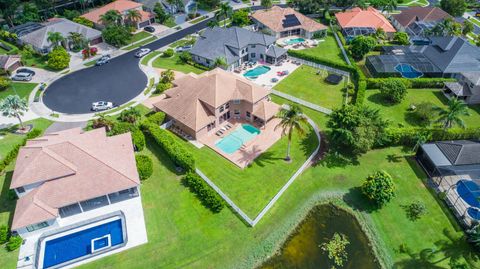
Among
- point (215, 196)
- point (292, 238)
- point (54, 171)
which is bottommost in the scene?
point (292, 238)

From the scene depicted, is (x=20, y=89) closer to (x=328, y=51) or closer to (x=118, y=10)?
(x=118, y=10)

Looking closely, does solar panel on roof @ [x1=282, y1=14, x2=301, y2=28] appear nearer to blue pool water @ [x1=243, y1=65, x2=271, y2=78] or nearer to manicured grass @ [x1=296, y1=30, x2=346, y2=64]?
manicured grass @ [x1=296, y1=30, x2=346, y2=64]

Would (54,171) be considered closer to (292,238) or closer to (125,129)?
(125,129)

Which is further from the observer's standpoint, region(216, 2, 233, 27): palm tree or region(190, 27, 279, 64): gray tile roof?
region(216, 2, 233, 27): palm tree

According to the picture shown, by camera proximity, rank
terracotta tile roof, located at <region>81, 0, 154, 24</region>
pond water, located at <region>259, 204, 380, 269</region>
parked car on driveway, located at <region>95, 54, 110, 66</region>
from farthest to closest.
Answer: terracotta tile roof, located at <region>81, 0, 154, 24</region>
parked car on driveway, located at <region>95, 54, 110, 66</region>
pond water, located at <region>259, 204, 380, 269</region>

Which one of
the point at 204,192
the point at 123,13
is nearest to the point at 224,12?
the point at 123,13

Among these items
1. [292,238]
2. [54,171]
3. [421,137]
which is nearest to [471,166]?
[421,137]

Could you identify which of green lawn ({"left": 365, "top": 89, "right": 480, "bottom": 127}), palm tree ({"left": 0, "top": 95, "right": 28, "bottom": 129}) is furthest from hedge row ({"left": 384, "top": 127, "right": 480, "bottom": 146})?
palm tree ({"left": 0, "top": 95, "right": 28, "bottom": 129})
